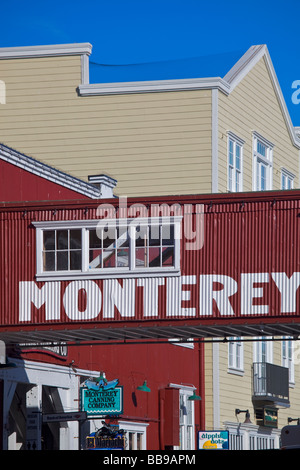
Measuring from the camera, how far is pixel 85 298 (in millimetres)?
24375

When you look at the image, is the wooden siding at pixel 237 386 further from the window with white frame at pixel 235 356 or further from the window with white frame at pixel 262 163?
the window with white frame at pixel 262 163

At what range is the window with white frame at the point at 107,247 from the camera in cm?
2425

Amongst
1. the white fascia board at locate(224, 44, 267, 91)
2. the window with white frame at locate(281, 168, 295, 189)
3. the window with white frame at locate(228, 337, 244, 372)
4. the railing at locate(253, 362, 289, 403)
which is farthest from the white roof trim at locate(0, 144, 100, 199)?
the window with white frame at locate(281, 168, 295, 189)

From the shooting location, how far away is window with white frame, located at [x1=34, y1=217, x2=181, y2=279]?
79.6 feet

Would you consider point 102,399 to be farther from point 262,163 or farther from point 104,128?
point 262,163

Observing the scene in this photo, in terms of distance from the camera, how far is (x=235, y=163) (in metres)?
37.1

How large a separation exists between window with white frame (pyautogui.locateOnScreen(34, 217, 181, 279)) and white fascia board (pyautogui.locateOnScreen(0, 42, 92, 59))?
520 inches

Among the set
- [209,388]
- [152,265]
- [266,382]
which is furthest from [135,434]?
[266,382]

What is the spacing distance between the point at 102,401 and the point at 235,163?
527 inches

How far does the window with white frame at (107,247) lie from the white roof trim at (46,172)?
2189 millimetres

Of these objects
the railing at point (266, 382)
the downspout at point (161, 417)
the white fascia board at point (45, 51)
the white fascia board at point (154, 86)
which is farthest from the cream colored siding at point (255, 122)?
the downspout at point (161, 417)
